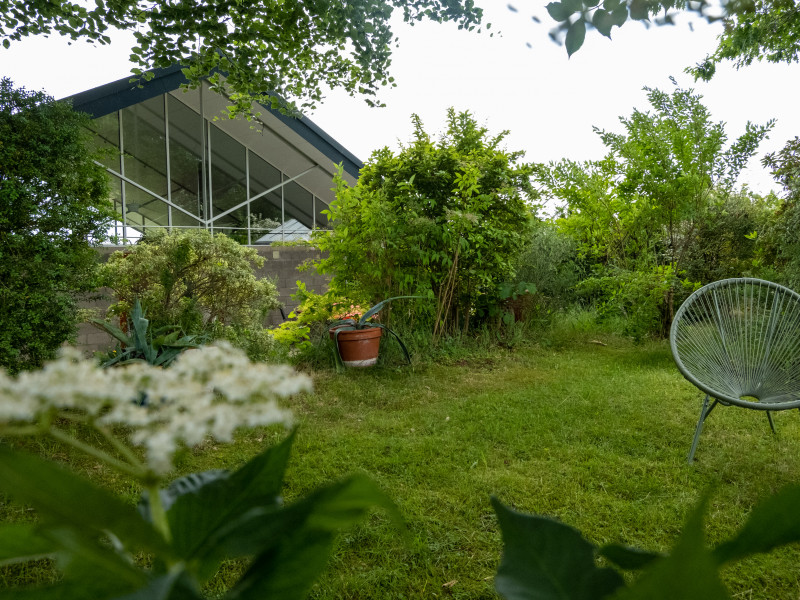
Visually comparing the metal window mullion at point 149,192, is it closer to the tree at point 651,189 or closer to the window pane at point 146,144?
the window pane at point 146,144

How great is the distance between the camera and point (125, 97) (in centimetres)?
620

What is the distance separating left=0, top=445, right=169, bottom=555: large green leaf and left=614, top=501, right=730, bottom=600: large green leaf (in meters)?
0.16

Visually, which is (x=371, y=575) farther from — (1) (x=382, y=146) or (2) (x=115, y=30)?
(1) (x=382, y=146)

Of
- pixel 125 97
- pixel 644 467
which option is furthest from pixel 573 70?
pixel 125 97

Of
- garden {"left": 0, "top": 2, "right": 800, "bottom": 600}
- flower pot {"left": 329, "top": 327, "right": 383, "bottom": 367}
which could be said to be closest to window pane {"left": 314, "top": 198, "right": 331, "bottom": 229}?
garden {"left": 0, "top": 2, "right": 800, "bottom": 600}

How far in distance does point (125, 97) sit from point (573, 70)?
675 cm

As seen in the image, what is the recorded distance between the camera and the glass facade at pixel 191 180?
23.8ft

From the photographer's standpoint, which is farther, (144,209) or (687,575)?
(144,209)

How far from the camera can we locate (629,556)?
23 cm

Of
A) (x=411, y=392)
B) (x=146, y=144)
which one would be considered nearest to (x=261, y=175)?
(x=146, y=144)

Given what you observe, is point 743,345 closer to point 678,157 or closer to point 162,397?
point 678,157

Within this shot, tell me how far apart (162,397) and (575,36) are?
855mm

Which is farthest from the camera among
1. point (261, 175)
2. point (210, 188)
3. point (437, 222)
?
point (261, 175)

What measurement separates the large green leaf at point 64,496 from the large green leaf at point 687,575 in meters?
0.16
